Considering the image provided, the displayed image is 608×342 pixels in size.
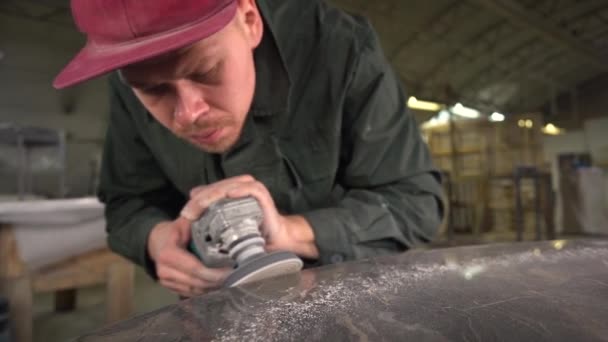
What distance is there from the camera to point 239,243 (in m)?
0.63

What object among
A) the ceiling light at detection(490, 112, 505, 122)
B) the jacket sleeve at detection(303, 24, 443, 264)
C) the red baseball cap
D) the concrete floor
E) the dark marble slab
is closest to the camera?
the dark marble slab

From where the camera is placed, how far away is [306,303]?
0.41m

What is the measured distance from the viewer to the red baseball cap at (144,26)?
1.77ft

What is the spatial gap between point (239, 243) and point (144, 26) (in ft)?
1.08

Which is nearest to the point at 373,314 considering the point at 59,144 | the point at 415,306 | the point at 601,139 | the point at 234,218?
the point at 415,306

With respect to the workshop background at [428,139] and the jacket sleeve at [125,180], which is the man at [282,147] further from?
the workshop background at [428,139]

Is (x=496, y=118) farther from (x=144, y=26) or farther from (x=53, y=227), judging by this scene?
(x=144, y=26)

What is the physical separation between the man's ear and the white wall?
14.5 ft

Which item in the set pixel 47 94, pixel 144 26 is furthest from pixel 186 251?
pixel 47 94

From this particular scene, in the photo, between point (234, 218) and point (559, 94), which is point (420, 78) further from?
point (234, 218)

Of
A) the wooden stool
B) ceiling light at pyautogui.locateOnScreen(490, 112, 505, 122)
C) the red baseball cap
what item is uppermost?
ceiling light at pyautogui.locateOnScreen(490, 112, 505, 122)

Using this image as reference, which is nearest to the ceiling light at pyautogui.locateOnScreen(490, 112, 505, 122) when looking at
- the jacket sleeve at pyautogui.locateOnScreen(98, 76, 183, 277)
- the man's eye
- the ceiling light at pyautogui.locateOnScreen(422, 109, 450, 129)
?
the ceiling light at pyautogui.locateOnScreen(422, 109, 450, 129)

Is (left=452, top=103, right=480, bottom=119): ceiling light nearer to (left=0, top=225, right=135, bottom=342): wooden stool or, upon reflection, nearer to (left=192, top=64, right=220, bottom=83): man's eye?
(left=0, top=225, right=135, bottom=342): wooden stool

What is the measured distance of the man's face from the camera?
22.8 inches
